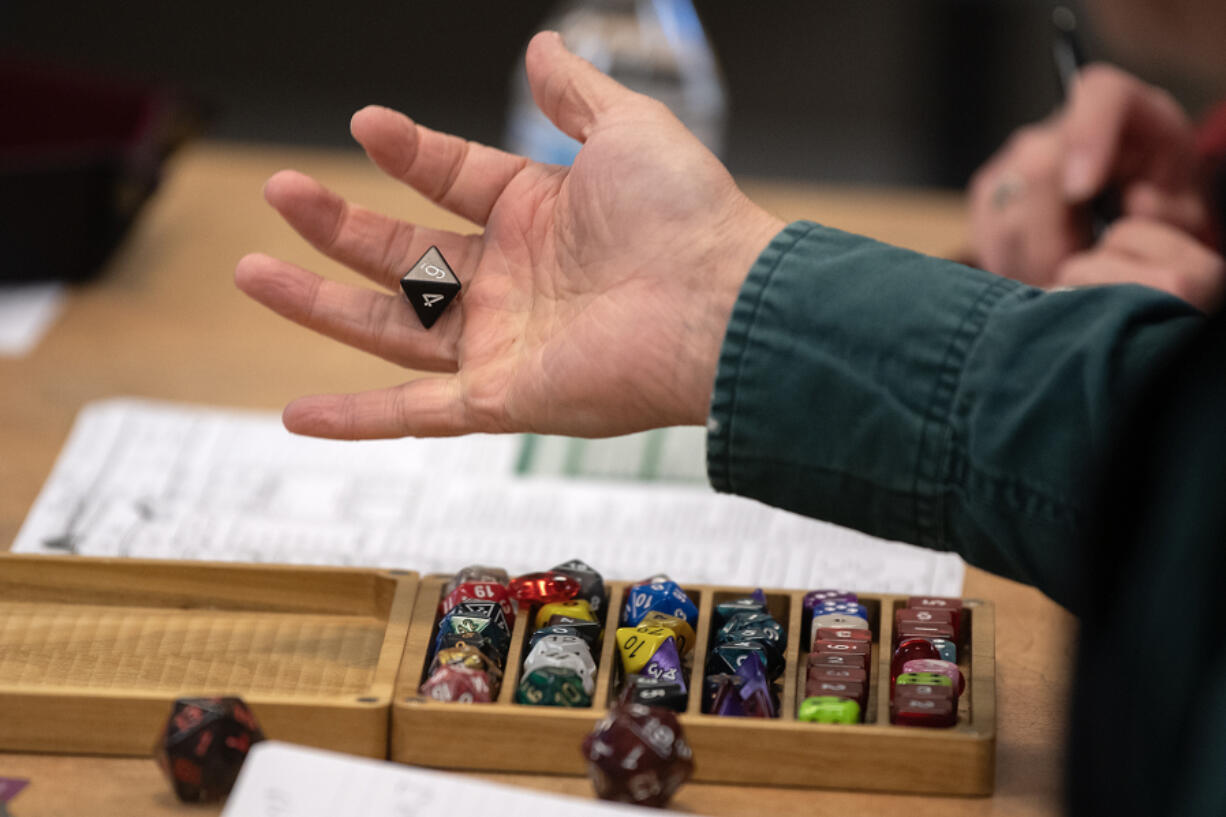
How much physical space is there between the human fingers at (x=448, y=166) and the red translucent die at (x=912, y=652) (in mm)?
479

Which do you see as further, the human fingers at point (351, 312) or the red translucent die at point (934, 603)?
the human fingers at point (351, 312)

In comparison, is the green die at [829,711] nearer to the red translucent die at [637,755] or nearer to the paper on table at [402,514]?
the red translucent die at [637,755]

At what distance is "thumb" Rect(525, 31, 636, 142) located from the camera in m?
1.04

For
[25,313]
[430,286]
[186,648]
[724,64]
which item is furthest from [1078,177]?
[724,64]

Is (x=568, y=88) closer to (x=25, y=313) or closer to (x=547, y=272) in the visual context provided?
(x=547, y=272)

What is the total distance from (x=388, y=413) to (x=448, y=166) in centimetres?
22

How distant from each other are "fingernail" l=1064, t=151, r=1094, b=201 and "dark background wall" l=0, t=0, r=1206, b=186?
1747 mm

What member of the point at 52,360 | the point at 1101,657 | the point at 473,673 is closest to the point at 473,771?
the point at 473,673

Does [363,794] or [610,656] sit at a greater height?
[610,656]

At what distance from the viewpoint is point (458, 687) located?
84cm

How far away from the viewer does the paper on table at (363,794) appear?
72 cm

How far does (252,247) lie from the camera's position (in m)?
1.72

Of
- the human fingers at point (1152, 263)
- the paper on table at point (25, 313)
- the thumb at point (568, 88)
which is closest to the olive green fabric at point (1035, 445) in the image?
the thumb at point (568, 88)

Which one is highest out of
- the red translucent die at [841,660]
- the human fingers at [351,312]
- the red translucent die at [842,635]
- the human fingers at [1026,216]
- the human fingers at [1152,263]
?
the human fingers at [1026,216]
